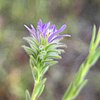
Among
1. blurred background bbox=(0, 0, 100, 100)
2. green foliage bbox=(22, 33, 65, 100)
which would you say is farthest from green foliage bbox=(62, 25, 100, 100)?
blurred background bbox=(0, 0, 100, 100)

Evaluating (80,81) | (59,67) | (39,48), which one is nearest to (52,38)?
(39,48)

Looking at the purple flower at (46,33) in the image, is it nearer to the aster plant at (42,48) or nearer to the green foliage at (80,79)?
the aster plant at (42,48)

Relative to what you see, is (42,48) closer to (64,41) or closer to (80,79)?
(80,79)

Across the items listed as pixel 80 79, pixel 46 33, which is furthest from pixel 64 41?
pixel 46 33

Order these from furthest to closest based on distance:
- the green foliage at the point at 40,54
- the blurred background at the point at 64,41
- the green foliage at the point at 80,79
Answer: the blurred background at the point at 64,41 < the green foliage at the point at 80,79 < the green foliage at the point at 40,54

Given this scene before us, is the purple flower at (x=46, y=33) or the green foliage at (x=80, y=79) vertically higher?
the purple flower at (x=46, y=33)

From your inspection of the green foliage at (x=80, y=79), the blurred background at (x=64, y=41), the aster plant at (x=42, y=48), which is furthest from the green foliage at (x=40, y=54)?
the blurred background at (x=64, y=41)

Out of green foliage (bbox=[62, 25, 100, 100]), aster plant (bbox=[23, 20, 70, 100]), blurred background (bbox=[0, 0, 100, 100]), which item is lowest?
green foliage (bbox=[62, 25, 100, 100])

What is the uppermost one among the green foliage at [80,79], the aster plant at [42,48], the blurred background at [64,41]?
the blurred background at [64,41]

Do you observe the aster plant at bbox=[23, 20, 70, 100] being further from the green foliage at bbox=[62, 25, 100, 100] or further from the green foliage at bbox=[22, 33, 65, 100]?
the green foliage at bbox=[62, 25, 100, 100]
